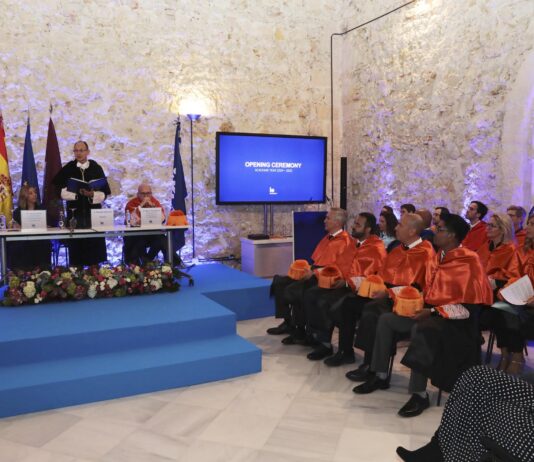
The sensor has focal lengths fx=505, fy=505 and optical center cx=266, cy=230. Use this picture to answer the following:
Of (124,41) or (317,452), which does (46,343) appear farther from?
(124,41)

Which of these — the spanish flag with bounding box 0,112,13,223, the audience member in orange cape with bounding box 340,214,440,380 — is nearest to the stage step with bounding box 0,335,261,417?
the audience member in orange cape with bounding box 340,214,440,380

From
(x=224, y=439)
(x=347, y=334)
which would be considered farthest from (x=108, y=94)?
(x=224, y=439)

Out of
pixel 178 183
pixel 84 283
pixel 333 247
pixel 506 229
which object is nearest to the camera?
pixel 506 229

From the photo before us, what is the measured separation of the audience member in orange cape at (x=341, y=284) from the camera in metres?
4.16

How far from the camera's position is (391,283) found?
3.97m

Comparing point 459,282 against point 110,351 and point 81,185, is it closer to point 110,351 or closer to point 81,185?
point 110,351

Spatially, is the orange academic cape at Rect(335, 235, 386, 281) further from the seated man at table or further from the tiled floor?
the seated man at table

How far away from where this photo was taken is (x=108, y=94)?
672 cm

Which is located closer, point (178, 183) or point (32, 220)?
point (32, 220)

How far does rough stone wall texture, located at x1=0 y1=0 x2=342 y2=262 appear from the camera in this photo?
6383mm

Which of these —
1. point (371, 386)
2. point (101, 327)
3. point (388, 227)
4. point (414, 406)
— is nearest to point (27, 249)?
point (101, 327)

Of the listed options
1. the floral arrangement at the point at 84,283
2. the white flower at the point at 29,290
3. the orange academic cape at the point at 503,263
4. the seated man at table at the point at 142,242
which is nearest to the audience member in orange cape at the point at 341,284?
the orange academic cape at the point at 503,263

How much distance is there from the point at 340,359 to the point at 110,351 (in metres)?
1.85

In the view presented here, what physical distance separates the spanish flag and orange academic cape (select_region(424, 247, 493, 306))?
15.5ft
